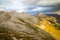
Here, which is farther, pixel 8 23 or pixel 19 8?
pixel 19 8

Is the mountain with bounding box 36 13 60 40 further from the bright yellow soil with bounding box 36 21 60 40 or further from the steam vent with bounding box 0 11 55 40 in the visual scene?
the steam vent with bounding box 0 11 55 40

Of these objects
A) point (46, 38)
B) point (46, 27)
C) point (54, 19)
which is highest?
point (54, 19)

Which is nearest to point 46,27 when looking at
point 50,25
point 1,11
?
point 50,25

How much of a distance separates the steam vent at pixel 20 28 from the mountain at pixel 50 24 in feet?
0.42

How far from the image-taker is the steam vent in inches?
211

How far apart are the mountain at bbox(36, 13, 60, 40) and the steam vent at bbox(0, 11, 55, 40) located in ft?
0.42

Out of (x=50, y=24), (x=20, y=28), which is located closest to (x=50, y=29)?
(x=50, y=24)

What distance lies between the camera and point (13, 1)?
5.88 m

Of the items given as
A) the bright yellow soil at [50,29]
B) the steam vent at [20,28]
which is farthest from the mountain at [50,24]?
the steam vent at [20,28]

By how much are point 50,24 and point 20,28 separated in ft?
3.47

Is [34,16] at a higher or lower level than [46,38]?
higher

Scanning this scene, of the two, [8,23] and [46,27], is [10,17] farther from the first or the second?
[46,27]

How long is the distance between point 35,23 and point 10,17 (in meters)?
0.85

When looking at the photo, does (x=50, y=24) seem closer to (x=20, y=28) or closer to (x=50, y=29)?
(x=50, y=29)
